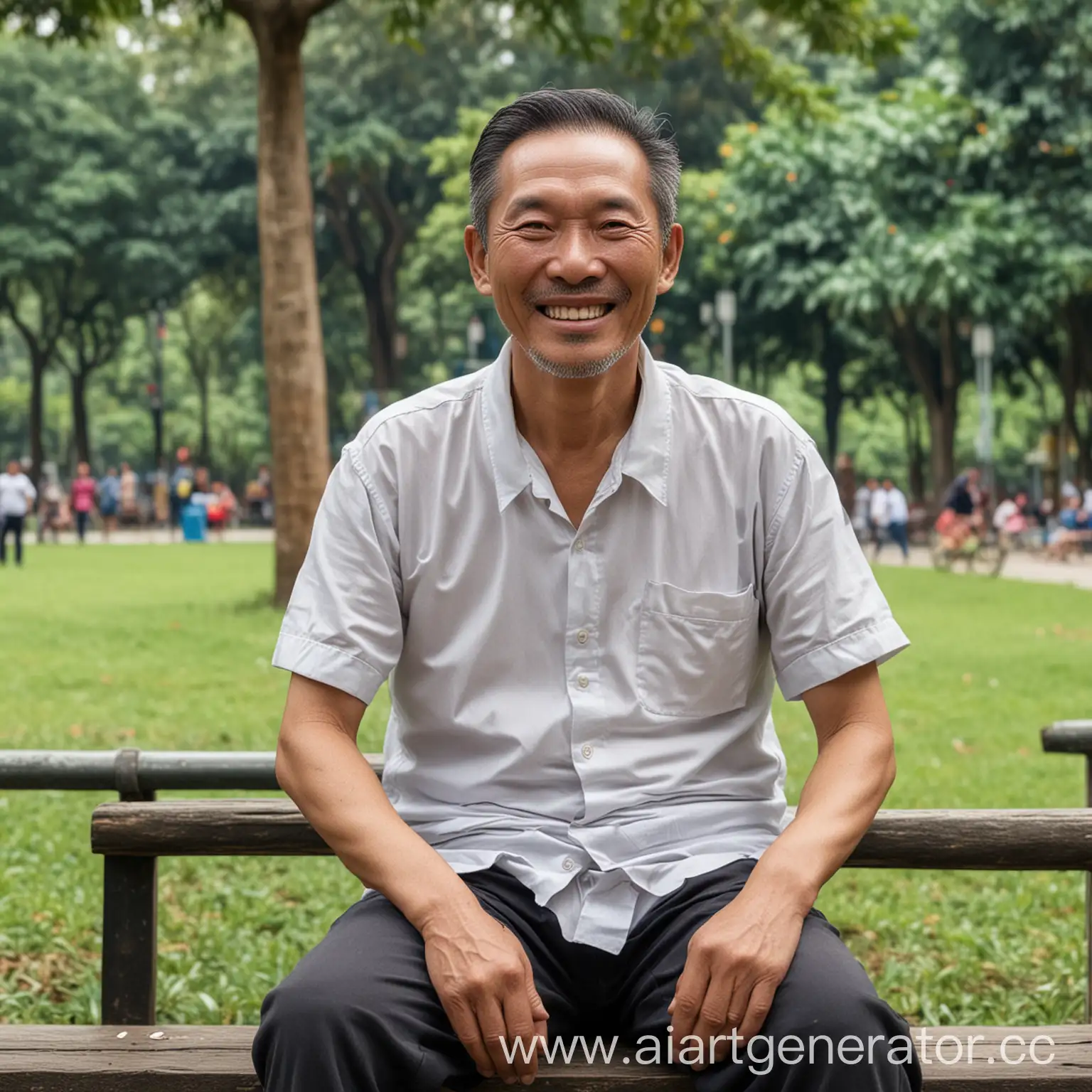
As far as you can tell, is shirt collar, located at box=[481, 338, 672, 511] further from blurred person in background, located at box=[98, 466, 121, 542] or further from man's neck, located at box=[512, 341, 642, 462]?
blurred person in background, located at box=[98, 466, 121, 542]

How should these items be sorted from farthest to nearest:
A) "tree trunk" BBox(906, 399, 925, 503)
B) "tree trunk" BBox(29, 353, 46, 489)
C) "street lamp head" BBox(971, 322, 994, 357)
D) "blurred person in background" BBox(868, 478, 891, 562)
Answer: "tree trunk" BBox(906, 399, 925, 503)
"tree trunk" BBox(29, 353, 46, 489)
"blurred person in background" BBox(868, 478, 891, 562)
"street lamp head" BBox(971, 322, 994, 357)

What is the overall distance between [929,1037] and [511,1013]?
70 cm

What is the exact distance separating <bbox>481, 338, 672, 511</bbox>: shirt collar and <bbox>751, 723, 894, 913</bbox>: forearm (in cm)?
49

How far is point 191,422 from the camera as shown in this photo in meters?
57.7

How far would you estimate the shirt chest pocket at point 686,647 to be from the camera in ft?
8.44

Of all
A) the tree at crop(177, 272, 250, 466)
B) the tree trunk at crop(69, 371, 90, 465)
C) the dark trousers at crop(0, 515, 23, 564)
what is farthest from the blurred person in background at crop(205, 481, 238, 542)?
the dark trousers at crop(0, 515, 23, 564)

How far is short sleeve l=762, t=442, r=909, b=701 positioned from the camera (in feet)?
8.34

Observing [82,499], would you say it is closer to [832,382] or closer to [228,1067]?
[832,382]

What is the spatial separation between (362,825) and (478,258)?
978 millimetres

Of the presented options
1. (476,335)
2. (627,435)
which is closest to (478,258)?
(627,435)

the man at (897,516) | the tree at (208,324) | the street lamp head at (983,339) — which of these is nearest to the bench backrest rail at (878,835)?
the street lamp head at (983,339)

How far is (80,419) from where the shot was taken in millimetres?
41812

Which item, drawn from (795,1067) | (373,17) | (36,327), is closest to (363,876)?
(795,1067)

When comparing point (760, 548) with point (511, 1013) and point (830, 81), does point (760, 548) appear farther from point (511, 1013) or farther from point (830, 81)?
point (830, 81)
